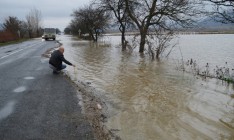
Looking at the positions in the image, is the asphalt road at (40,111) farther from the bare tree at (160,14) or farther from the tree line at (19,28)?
the tree line at (19,28)

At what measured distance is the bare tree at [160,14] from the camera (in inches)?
904

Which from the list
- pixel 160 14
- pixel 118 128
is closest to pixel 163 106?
pixel 118 128

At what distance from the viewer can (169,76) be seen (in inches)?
596

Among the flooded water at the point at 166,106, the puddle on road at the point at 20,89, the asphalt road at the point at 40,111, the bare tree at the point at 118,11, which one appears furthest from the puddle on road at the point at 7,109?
the bare tree at the point at 118,11

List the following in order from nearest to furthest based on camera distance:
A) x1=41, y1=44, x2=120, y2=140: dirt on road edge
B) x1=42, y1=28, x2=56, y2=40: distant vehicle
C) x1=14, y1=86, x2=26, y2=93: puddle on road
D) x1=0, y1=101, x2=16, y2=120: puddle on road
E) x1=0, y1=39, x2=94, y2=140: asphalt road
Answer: x1=0, y1=39, x2=94, y2=140: asphalt road
x1=41, y1=44, x2=120, y2=140: dirt on road edge
x1=0, y1=101, x2=16, y2=120: puddle on road
x1=14, y1=86, x2=26, y2=93: puddle on road
x1=42, y1=28, x2=56, y2=40: distant vehicle

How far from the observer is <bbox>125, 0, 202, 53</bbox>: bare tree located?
75.3ft

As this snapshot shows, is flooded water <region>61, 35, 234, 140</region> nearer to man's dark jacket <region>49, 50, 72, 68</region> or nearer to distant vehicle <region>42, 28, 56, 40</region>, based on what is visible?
man's dark jacket <region>49, 50, 72, 68</region>

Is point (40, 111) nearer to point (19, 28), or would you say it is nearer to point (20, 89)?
point (20, 89)

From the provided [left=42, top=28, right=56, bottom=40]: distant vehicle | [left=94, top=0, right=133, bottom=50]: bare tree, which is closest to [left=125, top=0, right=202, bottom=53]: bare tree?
[left=94, top=0, right=133, bottom=50]: bare tree

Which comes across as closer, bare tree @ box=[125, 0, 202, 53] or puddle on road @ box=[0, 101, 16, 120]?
puddle on road @ box=[0, 101, 16, 120]

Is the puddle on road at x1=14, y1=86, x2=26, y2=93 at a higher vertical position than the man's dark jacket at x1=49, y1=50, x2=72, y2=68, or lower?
lower

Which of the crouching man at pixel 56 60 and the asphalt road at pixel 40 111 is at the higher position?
the crouching man at pixel 56 60

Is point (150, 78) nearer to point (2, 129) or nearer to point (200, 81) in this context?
point (200, 81)

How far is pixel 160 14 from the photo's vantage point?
82.4 ft
